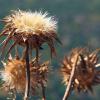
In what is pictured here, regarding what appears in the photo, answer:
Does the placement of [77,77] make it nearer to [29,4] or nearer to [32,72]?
[32,72]

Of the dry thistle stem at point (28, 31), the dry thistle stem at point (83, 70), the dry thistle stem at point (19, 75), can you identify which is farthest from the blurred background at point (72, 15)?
the dry thistle stem at point (28, 31)

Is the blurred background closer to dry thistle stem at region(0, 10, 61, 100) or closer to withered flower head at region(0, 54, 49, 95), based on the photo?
withered flower head at region(0, 54, 49, 95)

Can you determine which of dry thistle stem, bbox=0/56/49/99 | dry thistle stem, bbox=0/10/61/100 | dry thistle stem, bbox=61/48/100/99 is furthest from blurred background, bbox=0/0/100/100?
dry thistle stem, bbox=0/10/61/100

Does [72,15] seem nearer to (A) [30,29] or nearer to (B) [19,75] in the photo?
(B) [19,75]

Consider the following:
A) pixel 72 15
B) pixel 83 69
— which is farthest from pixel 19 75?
pixel 72 15

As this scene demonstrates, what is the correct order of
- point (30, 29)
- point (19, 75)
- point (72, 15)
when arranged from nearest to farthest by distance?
1. point (30, 29)
2. point (19, 75)
3. point (72, 15)

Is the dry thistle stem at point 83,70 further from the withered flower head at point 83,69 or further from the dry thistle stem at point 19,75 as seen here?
the dry thistle stem at point 19,75
